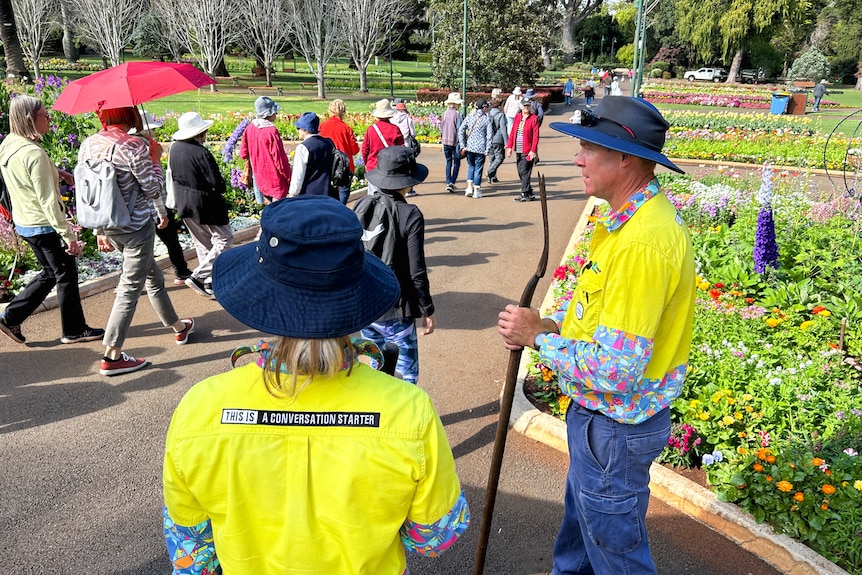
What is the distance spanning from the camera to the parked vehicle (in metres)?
54.3

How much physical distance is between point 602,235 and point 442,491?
51.0 inches

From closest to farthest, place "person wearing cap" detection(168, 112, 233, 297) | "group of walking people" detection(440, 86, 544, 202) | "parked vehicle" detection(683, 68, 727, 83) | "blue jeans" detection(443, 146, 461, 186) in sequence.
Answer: "person wearing cap" detection(168, 112, 233, 297)
"group of walking people" detection(440, 86, 544, 202)
"blue jeans" detection(443, 146, 461, 186)
"parked vehicle" detection(683, 68, 727, 83)

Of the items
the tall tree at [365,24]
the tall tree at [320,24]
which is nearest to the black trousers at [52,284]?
the tall tree at [320,24]

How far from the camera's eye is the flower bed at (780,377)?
3438 mm

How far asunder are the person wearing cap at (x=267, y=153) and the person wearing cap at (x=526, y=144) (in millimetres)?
4975

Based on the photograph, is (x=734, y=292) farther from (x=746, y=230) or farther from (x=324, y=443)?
(x=324, y=443)

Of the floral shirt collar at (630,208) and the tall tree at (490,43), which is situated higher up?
the tall tree at (490,43)

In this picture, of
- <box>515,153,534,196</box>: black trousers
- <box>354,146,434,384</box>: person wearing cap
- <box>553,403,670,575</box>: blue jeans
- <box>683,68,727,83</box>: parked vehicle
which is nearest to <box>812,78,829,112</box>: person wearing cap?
<box>683,68,727,83</box>: parked vehicle

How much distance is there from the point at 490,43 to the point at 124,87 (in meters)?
28.6

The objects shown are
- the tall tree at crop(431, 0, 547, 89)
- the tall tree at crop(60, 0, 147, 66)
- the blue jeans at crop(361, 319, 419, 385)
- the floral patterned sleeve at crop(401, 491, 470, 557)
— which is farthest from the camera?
the tall tree at crop(60, 0, 147, 66)

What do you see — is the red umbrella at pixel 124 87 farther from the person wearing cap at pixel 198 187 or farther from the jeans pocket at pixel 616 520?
the jeans pocket at pixel 616 520

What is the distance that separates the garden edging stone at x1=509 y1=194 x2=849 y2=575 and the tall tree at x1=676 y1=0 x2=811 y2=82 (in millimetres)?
48160

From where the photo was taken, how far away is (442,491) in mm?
1603

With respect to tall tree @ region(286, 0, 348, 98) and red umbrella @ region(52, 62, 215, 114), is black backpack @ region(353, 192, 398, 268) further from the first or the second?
tall tree @ region(286, 0, 348, 98)
